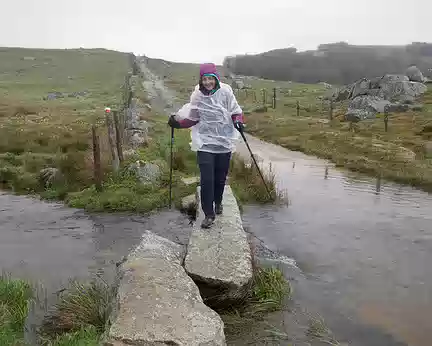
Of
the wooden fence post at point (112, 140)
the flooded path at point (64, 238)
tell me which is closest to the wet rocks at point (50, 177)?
the flooded path at point (64, 238)

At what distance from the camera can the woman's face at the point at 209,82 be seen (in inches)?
316

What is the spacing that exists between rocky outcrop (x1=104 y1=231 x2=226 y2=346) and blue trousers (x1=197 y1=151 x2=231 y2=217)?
5.57 ft

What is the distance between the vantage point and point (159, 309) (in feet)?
17.9

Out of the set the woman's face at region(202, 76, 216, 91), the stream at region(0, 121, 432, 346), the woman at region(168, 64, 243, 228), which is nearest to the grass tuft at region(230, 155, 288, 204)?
the stream at region(0, 121, 432, 346)

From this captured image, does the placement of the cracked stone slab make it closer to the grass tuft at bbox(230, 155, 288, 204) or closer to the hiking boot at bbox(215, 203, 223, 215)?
the hiking boot at bbox(215, 203, 223, 215)

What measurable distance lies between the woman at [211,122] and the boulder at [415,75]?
85174 millimetres

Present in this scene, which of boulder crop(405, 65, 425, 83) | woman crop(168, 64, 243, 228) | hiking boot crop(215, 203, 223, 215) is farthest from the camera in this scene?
boulder crop(405, 65, 425, 83)

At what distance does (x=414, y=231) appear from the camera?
1137cm

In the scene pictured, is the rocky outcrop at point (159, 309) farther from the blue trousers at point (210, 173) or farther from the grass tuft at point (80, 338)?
the blue trousers at point (210, 173)

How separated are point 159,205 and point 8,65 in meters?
151

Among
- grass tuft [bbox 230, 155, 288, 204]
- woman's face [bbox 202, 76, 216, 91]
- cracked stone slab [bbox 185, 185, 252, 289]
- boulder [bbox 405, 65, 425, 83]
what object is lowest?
grass tuft [bbox 230, 155, 288, 204]

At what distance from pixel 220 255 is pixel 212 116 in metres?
2.41

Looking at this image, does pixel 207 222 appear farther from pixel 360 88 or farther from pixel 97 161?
pixel 360 88

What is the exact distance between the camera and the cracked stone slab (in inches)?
265
